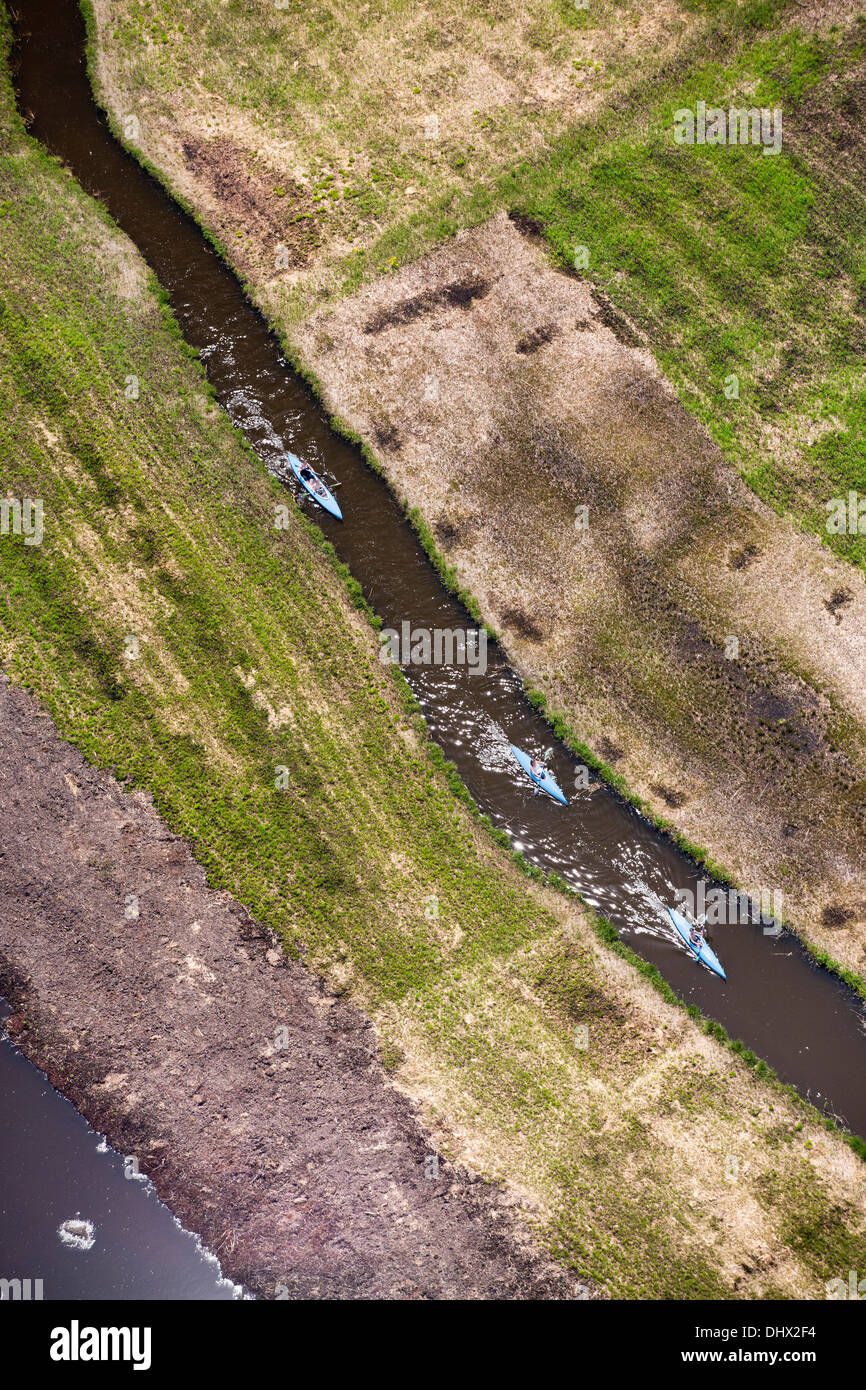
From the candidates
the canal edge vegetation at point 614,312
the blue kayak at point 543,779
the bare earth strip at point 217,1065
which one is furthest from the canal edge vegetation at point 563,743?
the bare earth strip at point 217,1065

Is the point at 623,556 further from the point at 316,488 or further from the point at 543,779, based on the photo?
the point at 316,488

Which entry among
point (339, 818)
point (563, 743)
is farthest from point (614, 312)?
point (339, 818)

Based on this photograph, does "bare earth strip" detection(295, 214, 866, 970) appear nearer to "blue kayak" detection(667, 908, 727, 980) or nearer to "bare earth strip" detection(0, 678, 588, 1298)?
"blue kayak" detection(667, 908, 727, 980)

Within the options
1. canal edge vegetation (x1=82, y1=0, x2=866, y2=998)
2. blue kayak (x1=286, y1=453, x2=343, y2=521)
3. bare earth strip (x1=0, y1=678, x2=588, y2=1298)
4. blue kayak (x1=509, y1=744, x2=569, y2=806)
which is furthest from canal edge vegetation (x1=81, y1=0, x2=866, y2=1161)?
bare earth strip (x1=0, y1=678, x2=588, y2=1298)
